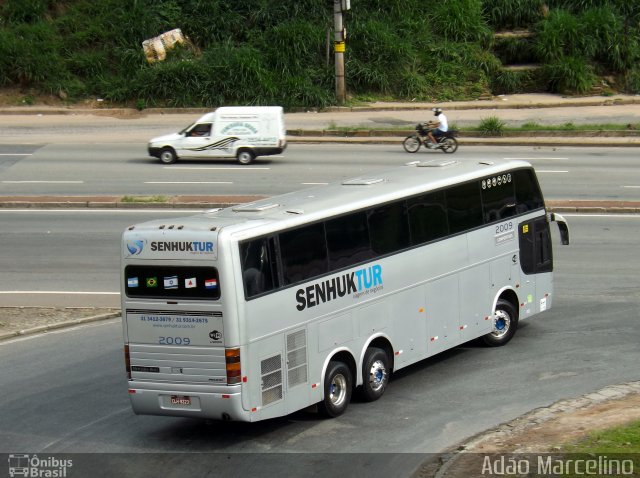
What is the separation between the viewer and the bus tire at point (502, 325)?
1700 cm

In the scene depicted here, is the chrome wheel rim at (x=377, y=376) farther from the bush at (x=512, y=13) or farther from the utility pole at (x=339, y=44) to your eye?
the bush at (x=512, y=13)

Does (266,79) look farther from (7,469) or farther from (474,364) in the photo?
(7,469)

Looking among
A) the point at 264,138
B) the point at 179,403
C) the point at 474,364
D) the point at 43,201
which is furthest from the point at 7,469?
the point at 264,138

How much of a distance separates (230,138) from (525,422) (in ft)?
74.4

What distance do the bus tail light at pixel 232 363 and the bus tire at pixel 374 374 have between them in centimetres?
248

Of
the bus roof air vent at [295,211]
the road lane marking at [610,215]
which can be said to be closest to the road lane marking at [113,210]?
the road lane marking at [610,215]

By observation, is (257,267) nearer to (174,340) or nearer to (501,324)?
(174,340)

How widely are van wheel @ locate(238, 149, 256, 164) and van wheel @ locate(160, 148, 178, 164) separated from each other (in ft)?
7.12

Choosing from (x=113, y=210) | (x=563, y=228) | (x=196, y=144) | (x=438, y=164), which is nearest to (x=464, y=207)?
(x=438, y=164)

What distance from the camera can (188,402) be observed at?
1259 cm

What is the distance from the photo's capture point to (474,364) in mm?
16078

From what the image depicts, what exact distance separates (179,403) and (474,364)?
5284 millimetres

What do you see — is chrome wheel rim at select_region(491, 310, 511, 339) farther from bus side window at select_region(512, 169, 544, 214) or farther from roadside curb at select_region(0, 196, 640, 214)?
roadside curb at select_region(0, 196, 640, 214)

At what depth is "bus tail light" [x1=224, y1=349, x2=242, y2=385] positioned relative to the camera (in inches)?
484
